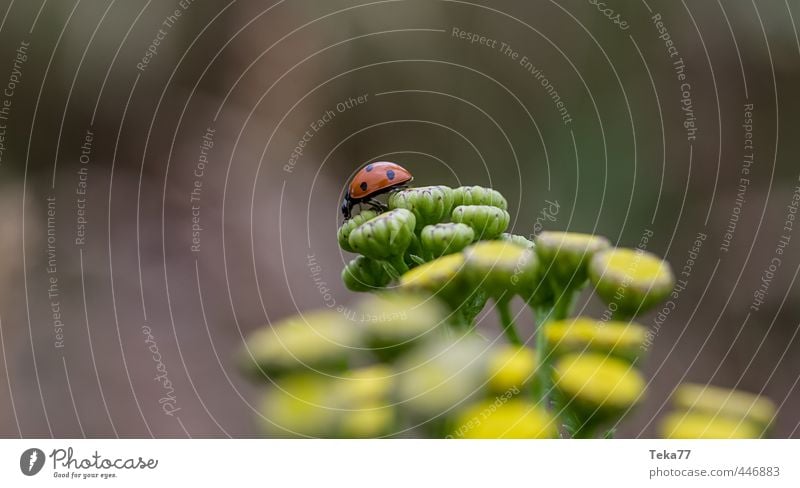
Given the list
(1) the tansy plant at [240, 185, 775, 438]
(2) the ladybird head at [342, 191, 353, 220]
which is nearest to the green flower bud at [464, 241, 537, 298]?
(1) the tansy plant at [240, 185, 775, 438]

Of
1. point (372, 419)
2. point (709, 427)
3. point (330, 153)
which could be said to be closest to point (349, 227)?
point (372, 419)

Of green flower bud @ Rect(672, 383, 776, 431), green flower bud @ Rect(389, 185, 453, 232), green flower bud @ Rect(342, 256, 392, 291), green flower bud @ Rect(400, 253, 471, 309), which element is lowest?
green flower bud @ Rect(672, 383, 776, 431)
